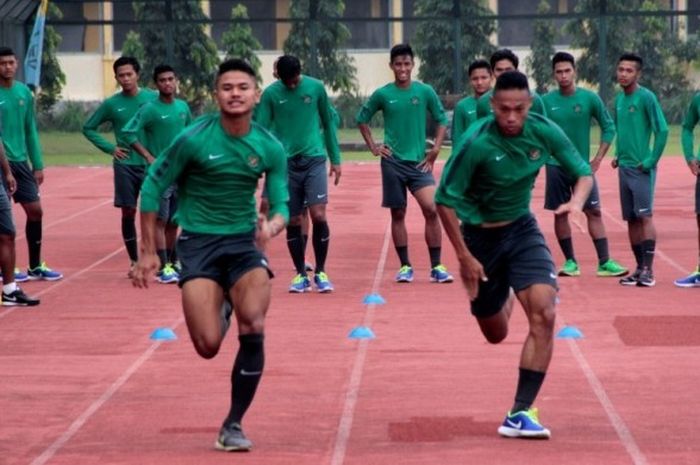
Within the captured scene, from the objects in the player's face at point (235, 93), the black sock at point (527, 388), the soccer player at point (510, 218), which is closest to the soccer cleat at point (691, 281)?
the soccer player at point (510, 218)

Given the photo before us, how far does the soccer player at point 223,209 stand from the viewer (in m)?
8.23

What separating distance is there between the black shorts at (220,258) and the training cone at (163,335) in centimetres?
357

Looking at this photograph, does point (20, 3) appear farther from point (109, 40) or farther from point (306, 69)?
point (109, 40)

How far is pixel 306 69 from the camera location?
146 ft

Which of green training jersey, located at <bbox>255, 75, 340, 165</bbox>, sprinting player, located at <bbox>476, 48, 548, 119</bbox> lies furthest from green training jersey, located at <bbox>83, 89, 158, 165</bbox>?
sprinting player, located at <bbox>476, 48, 548, 119</bbox>

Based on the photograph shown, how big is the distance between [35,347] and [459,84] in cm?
3092

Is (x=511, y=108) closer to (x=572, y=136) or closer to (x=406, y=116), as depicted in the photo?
(x=572, y=136)

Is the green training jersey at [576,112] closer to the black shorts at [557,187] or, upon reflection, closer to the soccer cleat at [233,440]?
the black shorts at [557,187]

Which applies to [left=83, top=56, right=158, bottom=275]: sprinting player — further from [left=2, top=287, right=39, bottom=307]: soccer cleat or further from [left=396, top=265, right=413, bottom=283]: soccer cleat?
[left=396, top=265, right=413, bottom=283]: soccer cleat

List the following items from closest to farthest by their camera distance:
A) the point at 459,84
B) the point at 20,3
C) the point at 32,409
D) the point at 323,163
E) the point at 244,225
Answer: the point at 244,225 → the point at 32,409 → the point at 323,163 → the point at 20,3 → the point at 459,84

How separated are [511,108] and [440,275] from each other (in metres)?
6.78

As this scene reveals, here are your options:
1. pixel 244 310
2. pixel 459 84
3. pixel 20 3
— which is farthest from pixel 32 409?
pixel 459 84

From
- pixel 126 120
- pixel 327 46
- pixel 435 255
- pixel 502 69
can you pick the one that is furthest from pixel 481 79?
pixel 327 46

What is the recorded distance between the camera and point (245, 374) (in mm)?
8117
